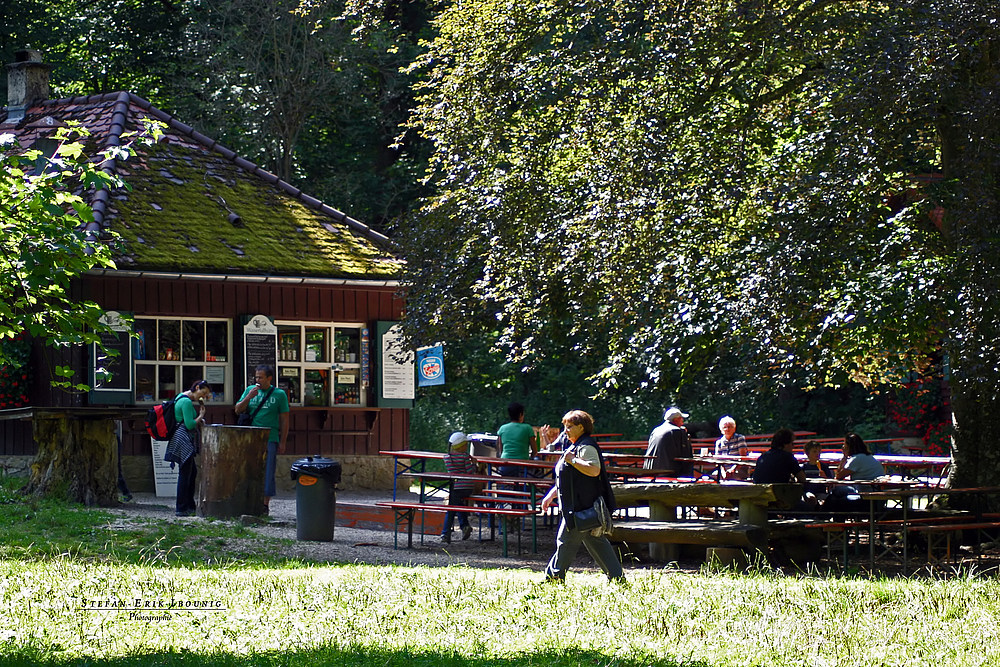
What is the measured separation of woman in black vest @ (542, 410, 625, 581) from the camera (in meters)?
10.4

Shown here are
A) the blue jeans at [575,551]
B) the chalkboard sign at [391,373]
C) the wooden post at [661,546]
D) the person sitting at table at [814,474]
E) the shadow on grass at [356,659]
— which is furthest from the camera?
the chalkboard sign at [391,373]

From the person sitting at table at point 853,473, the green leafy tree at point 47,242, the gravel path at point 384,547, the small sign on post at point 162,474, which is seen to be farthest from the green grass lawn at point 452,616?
the small sign on post at point 162,474

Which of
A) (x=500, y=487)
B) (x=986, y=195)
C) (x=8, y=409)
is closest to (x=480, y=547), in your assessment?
(x=500, y=487)

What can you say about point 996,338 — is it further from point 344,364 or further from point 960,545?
point 344,364

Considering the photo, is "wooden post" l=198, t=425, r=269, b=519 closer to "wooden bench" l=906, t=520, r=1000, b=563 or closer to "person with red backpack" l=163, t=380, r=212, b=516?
"person with red backpack" l=163, t=380, r=212, b=516

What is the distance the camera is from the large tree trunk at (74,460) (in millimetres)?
15906

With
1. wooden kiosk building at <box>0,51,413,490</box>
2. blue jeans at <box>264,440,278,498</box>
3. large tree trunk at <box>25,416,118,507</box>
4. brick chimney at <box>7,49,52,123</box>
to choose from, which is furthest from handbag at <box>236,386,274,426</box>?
brick chimney at <box>7,49,52,123</box>

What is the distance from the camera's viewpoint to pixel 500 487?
17766 mm

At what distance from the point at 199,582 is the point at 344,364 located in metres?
11.7

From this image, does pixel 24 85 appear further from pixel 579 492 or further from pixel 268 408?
pixel 579 492

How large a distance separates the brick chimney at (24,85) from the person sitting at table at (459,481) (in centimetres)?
1237

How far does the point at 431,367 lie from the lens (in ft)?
72.5

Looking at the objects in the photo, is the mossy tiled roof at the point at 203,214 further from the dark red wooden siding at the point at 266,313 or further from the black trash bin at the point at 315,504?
the black trash bin at the point at 315,504

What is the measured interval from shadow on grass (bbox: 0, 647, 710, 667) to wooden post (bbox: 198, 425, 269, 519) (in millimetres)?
7550
